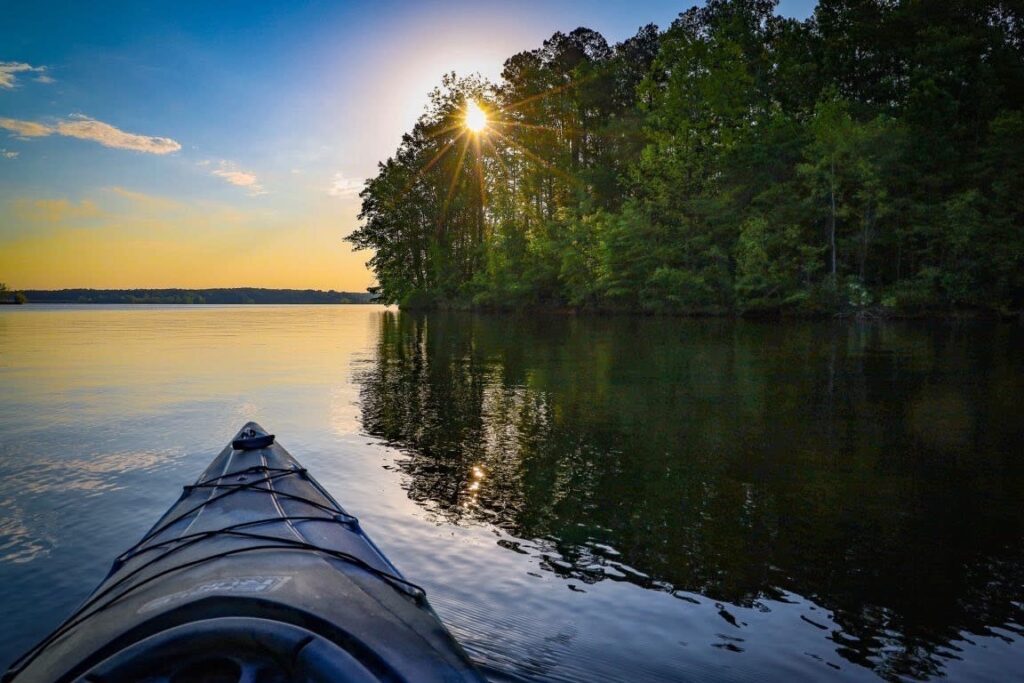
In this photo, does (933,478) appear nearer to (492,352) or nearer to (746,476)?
(746,476)

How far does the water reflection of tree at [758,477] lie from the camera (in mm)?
4449

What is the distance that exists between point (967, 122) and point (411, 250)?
47.1 meters

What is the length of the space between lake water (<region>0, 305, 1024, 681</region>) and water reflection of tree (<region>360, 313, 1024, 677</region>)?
0.04 m

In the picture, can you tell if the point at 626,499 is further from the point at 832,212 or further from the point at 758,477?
the point at 832,212

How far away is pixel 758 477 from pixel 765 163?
34.3m

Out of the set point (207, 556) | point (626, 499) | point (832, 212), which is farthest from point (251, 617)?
point (832, 212)

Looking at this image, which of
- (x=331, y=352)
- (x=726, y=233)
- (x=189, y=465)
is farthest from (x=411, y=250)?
(x=189, y=465)

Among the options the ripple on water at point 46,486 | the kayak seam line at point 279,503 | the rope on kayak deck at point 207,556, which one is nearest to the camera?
the rope on kayak deck at point 207,556

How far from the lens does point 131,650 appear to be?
218 centimetres

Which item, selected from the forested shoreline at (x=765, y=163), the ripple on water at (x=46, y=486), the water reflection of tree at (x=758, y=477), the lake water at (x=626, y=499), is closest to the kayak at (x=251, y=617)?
the lake water at (x=626, y=499)

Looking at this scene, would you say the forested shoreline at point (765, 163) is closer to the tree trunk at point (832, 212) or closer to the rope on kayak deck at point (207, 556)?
the tree trunk at point (832, 212)

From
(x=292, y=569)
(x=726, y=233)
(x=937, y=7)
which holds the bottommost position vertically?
(x=292, y=569)

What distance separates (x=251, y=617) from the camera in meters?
2.40

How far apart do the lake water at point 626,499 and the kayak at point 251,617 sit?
3.41 ft
